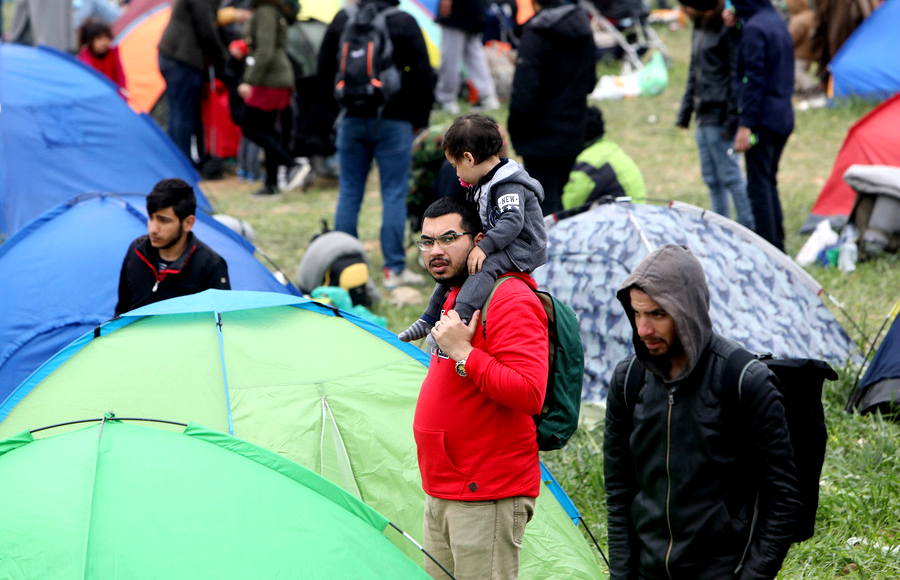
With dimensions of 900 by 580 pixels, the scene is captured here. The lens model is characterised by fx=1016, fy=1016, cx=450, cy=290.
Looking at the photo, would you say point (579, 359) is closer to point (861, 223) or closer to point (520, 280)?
point (520, 280)

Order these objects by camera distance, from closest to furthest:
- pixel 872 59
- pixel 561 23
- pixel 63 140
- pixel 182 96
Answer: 1. pixel 561 23
2. pixel 63 140
3. pixel 182 96
4. pixel 872 59

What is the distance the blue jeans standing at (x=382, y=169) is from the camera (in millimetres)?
6625

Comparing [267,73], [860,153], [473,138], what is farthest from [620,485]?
[267,73]

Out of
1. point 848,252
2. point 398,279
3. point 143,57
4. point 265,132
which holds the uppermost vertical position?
point 848,252

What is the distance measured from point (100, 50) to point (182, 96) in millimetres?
1012

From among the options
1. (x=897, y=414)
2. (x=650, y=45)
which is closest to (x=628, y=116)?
(x=650, y=45)

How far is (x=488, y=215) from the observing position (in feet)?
9.04

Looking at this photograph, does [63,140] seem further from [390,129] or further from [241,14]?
[241,14]

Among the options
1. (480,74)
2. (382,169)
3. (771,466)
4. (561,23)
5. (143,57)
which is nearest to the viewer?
(771,466)

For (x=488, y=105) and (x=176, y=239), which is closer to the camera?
(x=176, y=239)

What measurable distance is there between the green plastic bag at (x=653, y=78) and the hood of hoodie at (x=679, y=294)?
438 inches

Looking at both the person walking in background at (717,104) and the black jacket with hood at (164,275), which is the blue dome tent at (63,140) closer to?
the black jacket with hood at (164,275)

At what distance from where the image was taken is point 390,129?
261 inches

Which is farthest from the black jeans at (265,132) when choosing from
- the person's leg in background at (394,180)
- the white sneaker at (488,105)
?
the white sneaker at (488,105)
